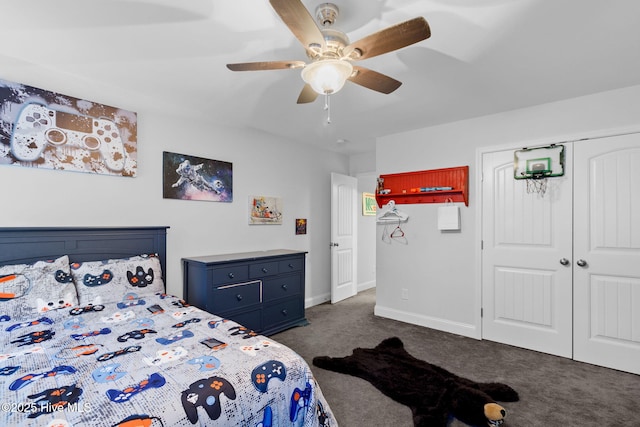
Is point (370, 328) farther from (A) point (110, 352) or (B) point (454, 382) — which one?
(A) point (110, 352)

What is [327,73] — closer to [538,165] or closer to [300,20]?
[300,20]

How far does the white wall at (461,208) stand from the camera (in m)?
2.82

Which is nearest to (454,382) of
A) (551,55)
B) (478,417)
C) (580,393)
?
(478,417)

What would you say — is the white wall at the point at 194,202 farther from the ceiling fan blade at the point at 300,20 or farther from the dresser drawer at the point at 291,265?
the ceiling fan blade at the point at 300,20

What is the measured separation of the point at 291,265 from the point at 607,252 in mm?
3101

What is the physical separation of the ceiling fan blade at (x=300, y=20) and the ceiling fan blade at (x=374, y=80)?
1.14 feet

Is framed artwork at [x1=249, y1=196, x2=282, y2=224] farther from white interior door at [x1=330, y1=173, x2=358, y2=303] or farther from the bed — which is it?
the bed

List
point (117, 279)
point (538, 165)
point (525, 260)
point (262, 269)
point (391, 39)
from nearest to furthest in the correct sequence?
1. point (391, 39)
2. point (117, 279)
3. point (538, 165)
4. point (525, 260)
5. point (262, 269)

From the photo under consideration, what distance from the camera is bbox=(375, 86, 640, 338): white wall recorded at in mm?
2820

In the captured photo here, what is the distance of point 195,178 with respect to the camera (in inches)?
132

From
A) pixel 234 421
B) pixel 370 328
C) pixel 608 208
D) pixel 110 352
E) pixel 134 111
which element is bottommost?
pixel 370 328

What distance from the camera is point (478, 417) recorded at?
6.46 ft

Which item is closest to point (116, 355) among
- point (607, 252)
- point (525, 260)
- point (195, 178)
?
point (195, 178)

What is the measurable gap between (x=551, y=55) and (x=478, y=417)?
2.49 m
